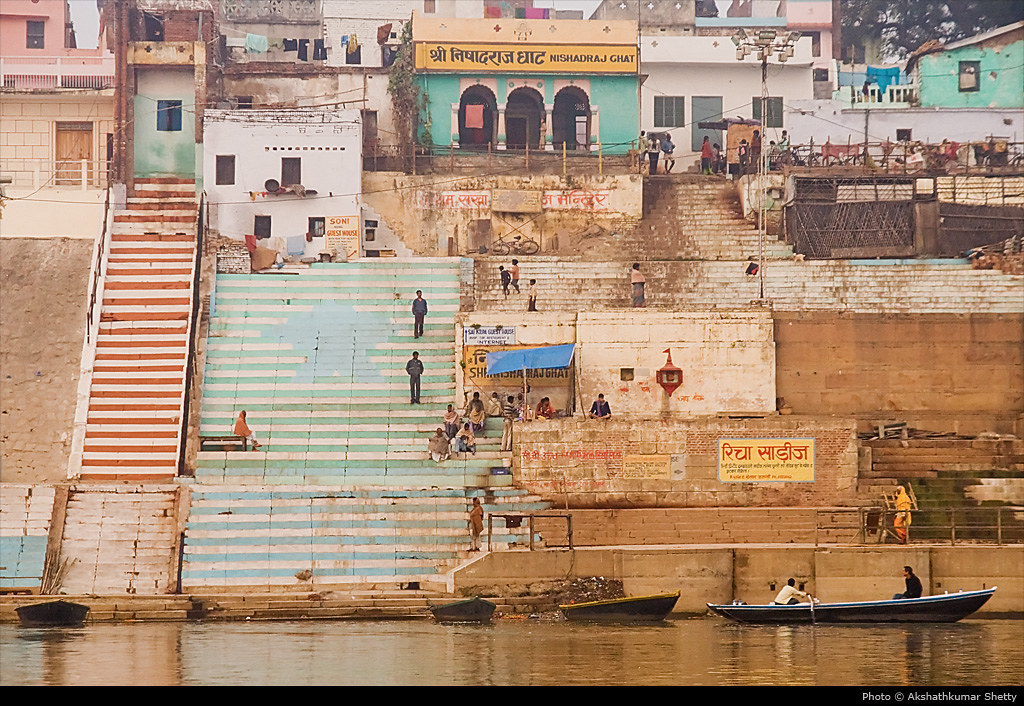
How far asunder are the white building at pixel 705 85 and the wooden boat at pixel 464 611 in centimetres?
2015

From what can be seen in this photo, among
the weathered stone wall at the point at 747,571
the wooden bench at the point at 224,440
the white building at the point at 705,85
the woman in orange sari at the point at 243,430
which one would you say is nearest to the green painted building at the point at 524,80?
the white building at the point at 705,85

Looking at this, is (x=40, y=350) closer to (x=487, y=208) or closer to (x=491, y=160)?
(x=487, y=208)

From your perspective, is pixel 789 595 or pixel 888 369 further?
pixel 888 369

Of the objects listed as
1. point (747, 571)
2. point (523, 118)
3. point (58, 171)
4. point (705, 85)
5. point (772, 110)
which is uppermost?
point (705, 85)

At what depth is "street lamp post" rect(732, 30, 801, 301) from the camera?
1129 inches

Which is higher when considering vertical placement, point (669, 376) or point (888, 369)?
point (888, 369)

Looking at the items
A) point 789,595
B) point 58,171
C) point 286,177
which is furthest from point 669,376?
point 58,171

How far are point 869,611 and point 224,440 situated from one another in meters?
10.9

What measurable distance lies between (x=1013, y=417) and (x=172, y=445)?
14.7 meters

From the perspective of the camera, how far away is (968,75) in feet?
136

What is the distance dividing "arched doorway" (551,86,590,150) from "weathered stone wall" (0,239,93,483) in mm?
12159

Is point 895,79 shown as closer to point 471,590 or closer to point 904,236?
point 904,236

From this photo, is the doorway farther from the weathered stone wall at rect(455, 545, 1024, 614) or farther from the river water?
the weathered stone wall at rect(455, 545, 1024, 614)

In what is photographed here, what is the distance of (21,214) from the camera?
32.3m
